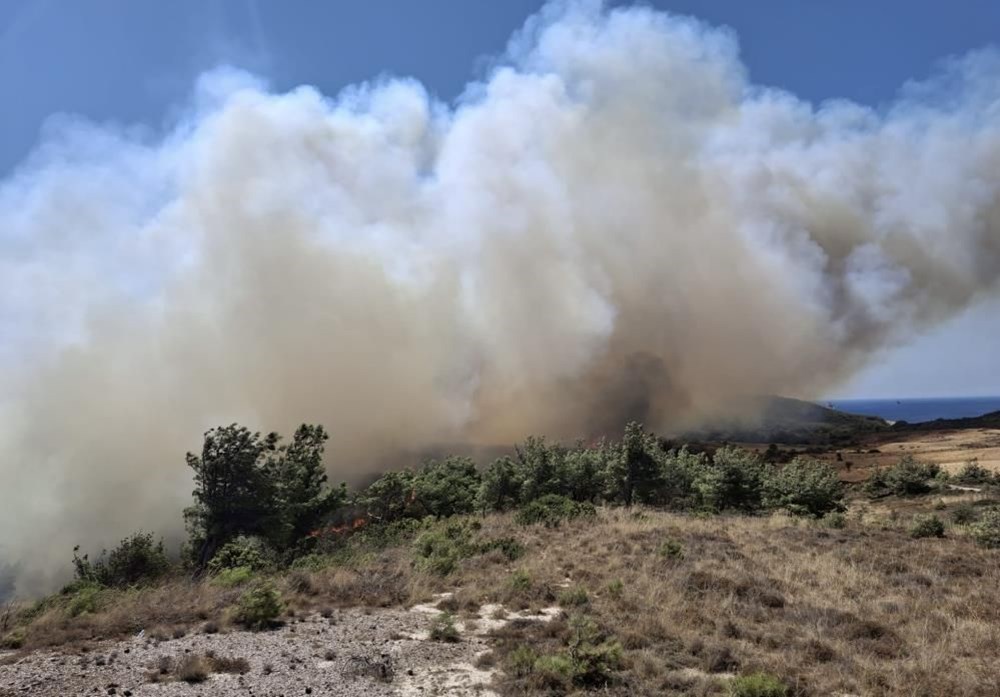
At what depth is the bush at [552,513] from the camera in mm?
18484

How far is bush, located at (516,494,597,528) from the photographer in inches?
728

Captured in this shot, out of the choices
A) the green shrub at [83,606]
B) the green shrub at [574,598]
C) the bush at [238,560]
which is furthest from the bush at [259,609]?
the bush at [238,560]

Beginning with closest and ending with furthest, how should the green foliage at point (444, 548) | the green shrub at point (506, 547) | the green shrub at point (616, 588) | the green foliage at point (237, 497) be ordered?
the green shrub at point (616, 588)
the green foliage at point (444, 548)
the green shrub at point (506, 547)
the green foliage at point (237, 497)

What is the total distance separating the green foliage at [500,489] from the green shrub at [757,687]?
18724mm

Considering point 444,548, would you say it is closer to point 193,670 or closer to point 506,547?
point 506,547

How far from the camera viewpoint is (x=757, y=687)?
6.27 metres

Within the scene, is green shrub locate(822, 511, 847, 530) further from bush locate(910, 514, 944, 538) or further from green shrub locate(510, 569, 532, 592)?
green shrub locate(510, 569, 532, 592)

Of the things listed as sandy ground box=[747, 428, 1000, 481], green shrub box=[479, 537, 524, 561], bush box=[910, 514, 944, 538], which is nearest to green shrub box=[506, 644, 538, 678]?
green shrub box=[479, 537, 524, 561]

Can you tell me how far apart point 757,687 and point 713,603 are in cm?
376

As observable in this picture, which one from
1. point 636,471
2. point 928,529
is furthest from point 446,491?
point 928,529

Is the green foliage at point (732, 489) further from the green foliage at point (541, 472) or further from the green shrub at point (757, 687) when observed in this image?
the green shrub at point (757, 687)

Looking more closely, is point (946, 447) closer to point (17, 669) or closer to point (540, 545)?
point (540, 545)

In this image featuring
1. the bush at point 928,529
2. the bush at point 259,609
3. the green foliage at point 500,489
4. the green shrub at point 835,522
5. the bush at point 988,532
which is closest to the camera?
the bush at point 259,609

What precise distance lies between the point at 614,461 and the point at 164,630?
19.0 meters
